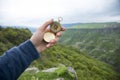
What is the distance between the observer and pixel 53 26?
10.6 ft

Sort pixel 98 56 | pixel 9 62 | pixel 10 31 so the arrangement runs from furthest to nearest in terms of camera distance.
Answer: pixel 98 56, pixel 10 31, pixel 9 62

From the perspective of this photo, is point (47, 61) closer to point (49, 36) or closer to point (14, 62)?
point (49, 36)

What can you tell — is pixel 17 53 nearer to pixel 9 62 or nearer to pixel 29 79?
pixel 9 62

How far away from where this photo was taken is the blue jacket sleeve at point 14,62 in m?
2.72

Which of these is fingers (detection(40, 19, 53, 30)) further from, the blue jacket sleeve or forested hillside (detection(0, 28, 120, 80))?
forested hillside (detection(0, 28, 120, 80))

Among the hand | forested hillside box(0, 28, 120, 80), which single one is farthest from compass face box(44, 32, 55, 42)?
forested hillside box(0, 28, 120, 80)

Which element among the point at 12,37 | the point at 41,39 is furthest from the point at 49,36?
the point at 12,37

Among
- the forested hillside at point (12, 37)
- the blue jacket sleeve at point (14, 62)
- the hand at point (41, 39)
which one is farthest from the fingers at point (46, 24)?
the forested hillside at point (12, 37)

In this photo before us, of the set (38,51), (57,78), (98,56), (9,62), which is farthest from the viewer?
(98,56)

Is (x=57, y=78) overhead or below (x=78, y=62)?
overhead

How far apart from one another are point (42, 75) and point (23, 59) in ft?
33.3

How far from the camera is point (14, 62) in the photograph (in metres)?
2.74

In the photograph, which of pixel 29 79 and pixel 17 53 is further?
pixel 29 79

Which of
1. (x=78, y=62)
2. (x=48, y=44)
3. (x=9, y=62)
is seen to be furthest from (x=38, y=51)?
Result: (x=78, y=62)
